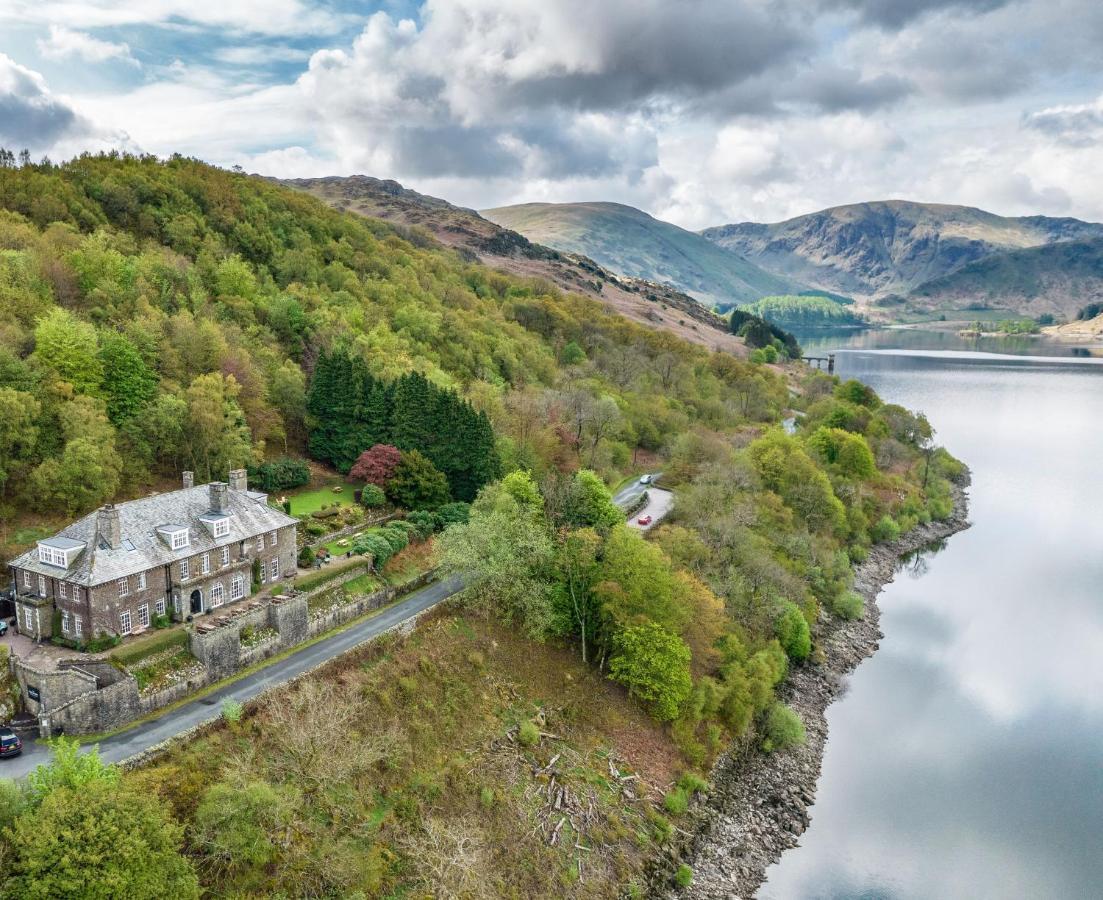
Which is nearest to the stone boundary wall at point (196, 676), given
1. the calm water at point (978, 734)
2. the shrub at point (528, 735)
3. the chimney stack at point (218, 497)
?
the chimney stack at point (218, 497)

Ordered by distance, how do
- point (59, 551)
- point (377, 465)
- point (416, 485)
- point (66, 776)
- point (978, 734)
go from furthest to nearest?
1. point (377, 465)
2. point (416, 485)
3. point (978, 734)
4. point (59, 551)
5. point (66, 776)

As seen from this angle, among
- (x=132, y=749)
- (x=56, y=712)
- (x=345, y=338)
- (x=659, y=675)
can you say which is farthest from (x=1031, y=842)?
(x=345, y=338)

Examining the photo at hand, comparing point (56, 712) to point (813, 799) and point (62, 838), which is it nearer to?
point (62, 838)

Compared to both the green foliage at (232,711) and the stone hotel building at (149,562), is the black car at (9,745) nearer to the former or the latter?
the stone hotel building at (149,562)

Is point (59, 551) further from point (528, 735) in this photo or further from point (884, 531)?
point (884, 531)

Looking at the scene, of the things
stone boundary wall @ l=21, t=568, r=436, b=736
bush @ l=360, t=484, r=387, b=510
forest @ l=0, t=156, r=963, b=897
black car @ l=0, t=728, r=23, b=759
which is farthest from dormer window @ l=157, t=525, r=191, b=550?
bush @ l=360, t=484, r=387, b=510

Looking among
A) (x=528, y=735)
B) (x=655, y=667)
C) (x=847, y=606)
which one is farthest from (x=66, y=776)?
(x=847, y=606)

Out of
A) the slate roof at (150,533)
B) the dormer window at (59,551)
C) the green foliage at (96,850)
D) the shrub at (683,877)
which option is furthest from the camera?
the slate roof at (150,533)
